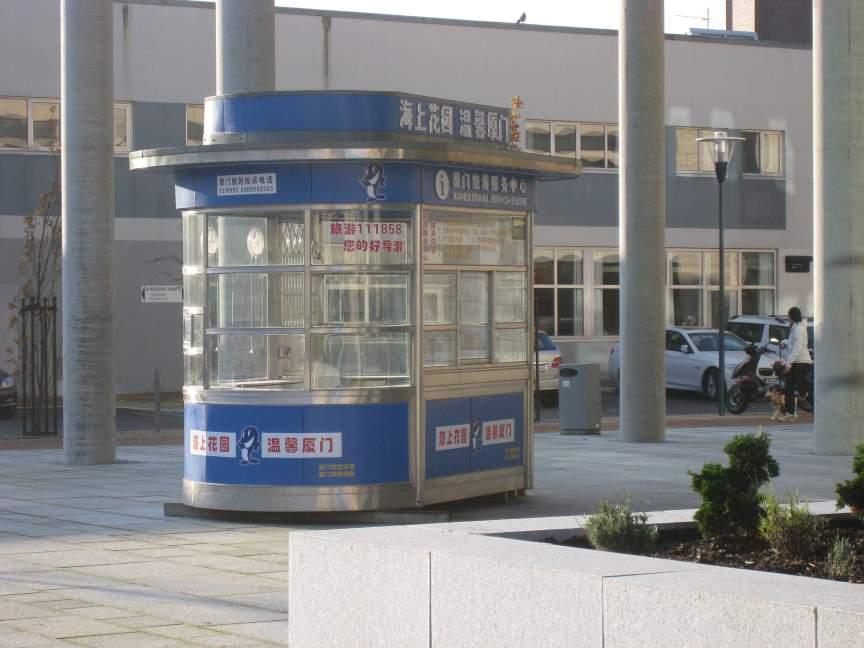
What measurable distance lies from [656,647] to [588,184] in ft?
120

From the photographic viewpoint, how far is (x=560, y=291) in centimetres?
4162

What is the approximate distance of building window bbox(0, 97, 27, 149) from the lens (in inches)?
1395

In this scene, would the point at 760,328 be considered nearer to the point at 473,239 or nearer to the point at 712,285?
the point at 712,285

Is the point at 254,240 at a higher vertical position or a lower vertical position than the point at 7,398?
higher

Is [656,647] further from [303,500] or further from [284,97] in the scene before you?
[284,97]

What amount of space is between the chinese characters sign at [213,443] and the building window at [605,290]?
29080 mm

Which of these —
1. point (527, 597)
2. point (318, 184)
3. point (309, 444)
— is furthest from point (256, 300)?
A: point (527, 597)

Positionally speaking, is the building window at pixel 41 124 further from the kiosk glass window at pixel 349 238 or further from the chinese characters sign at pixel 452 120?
the kiosk glass window at pixel 349 238

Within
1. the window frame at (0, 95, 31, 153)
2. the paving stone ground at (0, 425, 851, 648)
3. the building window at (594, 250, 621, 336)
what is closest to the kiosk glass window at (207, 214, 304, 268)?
the paving stone ground at (0, 425, 851, 648)

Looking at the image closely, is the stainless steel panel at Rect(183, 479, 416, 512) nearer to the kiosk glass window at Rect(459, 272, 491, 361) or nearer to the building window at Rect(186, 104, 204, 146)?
the kiosk glass window at Rect(459, 272, 491, 361)

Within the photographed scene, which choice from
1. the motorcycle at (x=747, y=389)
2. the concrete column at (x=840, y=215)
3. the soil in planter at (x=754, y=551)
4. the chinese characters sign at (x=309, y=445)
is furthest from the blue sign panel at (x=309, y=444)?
the motorcycle at (x=747, y=389)

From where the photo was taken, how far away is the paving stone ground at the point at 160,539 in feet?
28.5

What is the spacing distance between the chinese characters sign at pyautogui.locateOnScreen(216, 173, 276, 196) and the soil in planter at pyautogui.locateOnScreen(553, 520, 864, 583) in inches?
235

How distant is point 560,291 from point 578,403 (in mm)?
17234
